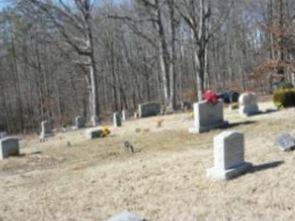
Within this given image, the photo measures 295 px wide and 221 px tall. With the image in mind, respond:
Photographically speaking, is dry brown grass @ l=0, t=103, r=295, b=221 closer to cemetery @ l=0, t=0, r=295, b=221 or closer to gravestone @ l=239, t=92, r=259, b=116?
cemetery @ l=0, t=0, r=295, b=221

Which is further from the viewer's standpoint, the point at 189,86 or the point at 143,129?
the point at 189,86

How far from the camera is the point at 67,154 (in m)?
17.0

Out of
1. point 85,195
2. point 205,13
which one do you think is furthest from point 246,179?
point 205,13

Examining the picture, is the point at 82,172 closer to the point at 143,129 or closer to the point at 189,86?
the point at 143,129

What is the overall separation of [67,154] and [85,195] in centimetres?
643

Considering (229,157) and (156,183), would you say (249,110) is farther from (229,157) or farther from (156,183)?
(229,157)

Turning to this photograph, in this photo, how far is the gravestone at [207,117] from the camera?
1655cm

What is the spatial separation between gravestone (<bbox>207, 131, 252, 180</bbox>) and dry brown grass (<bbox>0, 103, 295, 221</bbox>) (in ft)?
0.59

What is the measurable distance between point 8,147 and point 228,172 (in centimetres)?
1014

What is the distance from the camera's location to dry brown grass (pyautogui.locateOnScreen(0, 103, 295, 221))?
8.69 metres

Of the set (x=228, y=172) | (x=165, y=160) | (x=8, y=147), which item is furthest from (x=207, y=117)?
(x=228, y=172)

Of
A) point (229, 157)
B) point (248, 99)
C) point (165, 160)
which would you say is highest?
point (248, 99)

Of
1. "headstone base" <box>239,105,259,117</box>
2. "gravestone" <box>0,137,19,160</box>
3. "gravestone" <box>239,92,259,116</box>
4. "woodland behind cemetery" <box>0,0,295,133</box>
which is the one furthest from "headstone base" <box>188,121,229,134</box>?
"woodland behind cemetery" <box>0,0,295,133</box>

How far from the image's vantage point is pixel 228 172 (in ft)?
32.2
